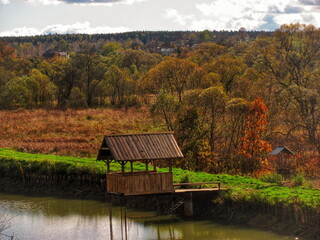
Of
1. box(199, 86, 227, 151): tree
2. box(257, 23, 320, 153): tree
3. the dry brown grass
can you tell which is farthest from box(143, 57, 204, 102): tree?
box(199, 86, 227, 151): tree

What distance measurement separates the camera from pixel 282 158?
2048 inches

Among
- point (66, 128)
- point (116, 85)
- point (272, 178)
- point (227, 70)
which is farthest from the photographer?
point (116, 85)

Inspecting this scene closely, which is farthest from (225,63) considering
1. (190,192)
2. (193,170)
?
(190,192)

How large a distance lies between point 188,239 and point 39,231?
9.13 m

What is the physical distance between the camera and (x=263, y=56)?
67875 mm

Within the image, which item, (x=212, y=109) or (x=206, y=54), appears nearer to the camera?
(x=212, y=109)

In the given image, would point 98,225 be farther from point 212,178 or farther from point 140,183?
point 212,178

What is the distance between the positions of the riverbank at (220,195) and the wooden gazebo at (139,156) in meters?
3.98

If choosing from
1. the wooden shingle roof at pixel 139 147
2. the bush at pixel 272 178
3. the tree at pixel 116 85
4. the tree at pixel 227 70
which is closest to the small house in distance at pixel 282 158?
the bush at pixel 272 178

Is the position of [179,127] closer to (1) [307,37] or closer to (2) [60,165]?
(2) [60,165]

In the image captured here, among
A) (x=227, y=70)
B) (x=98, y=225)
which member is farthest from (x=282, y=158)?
(x=227, y=70)

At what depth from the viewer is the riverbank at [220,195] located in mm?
35938

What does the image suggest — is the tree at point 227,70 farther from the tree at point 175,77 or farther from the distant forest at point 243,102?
the tree at point 175,77

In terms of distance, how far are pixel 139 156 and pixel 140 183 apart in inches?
66.0
